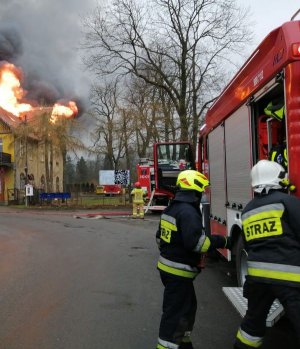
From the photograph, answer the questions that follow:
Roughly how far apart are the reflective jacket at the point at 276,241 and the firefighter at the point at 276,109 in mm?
1415

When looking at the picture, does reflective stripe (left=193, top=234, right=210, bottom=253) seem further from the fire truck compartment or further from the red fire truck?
the red fire truck

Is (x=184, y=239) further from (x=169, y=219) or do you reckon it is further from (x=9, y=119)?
(x=9, y=119)

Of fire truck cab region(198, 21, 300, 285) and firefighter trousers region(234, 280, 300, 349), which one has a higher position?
fire truck cab region(198, 21, 300, 285)

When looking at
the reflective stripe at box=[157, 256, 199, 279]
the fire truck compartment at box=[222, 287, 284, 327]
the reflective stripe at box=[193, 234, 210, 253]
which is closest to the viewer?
the fire truck compartment at box=[222, 287, 284, 327]

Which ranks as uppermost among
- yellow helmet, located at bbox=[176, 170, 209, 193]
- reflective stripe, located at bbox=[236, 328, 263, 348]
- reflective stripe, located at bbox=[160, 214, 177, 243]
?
yellow helmet, located at bbox=[176, 170, 209, 193]

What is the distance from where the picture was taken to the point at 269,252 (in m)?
3.31

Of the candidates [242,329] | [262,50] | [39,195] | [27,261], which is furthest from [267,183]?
[39,195]

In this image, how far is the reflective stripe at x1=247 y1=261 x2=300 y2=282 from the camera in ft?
10.6

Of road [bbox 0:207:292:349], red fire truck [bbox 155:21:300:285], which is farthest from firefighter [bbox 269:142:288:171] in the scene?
road [bbox 0:207:292:349]

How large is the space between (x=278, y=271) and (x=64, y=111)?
28953 mm

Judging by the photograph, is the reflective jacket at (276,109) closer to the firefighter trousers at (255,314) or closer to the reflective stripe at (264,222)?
the reflective stripe at (264,222)

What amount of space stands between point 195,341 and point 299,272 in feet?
6.27

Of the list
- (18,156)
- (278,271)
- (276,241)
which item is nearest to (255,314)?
(278,271)

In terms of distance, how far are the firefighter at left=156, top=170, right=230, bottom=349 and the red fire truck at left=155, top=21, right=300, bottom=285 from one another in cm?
Result: 84
